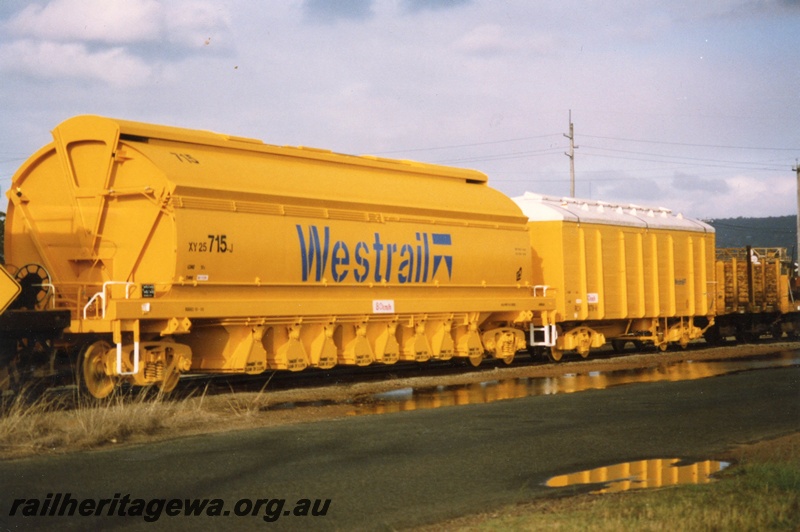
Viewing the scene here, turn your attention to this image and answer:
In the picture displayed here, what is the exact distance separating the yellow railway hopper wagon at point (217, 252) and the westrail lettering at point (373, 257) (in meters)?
0.03

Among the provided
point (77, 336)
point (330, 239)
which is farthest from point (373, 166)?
point (77, 336)

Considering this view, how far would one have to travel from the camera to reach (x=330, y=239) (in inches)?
760

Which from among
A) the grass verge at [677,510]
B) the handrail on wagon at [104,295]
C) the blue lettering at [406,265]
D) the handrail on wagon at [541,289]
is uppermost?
the blue lettering at [406,265]

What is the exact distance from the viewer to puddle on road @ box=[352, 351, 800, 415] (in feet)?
53.2

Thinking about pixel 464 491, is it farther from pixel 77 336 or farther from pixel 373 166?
pixel 373 166

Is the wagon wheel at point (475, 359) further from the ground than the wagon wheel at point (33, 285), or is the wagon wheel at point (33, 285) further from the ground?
the wagon wheel at point (33, 285)

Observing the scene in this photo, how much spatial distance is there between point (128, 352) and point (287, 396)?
2.79 meters

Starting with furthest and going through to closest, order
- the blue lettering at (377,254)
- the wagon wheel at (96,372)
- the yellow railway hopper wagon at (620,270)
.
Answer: the yellow railway hopper wagon at (620,270), the blue lettering at (377,254), the wagon wheel at (96,372)

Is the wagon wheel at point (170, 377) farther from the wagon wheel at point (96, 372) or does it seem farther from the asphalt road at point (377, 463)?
the asphalt road at point (377, 463)

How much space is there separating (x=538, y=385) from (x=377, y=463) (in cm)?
974

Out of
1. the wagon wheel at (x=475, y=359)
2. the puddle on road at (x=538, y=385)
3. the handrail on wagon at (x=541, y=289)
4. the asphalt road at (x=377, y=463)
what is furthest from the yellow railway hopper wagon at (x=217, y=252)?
the asphalt road at (x=377, y=463)

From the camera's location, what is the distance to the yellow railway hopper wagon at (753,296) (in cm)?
3469

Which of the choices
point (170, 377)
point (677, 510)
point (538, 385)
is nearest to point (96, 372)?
point (170, 377)

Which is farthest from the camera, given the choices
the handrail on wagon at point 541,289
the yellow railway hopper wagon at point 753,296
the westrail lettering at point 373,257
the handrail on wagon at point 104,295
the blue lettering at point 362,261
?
the yellow railway hopper wagon at point 753,296
